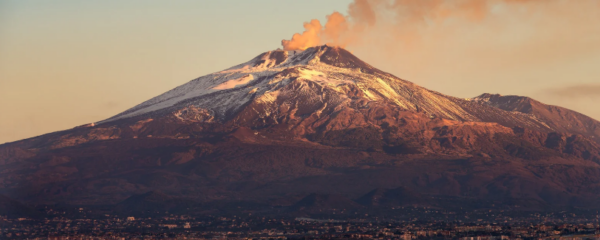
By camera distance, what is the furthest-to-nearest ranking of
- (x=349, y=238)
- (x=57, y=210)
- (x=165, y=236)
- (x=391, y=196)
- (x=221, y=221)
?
(x=391, y=196), (x=57, y=210), (x=221, y=221), (x=165, y=236), (x=349, y=238)

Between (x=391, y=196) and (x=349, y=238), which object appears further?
(x=391, y=196)

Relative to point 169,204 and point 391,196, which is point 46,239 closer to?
point 169,204

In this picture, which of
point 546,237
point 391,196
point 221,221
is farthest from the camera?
point 391,196

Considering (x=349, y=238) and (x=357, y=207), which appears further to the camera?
(x=357, y=207)

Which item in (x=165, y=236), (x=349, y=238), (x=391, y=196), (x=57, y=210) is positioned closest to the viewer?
(x=349, y=238)

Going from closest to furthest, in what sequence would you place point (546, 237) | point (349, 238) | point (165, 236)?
point (546, 237) < point (349, 238) < point (165, 236)

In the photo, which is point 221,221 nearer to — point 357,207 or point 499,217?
point 357,207

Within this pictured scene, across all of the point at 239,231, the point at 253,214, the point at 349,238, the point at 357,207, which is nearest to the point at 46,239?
the point at 239,231

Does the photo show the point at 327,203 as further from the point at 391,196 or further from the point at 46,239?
the point at 46,239

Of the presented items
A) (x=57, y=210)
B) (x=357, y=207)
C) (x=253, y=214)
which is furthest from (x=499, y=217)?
(x=57, y=210)
